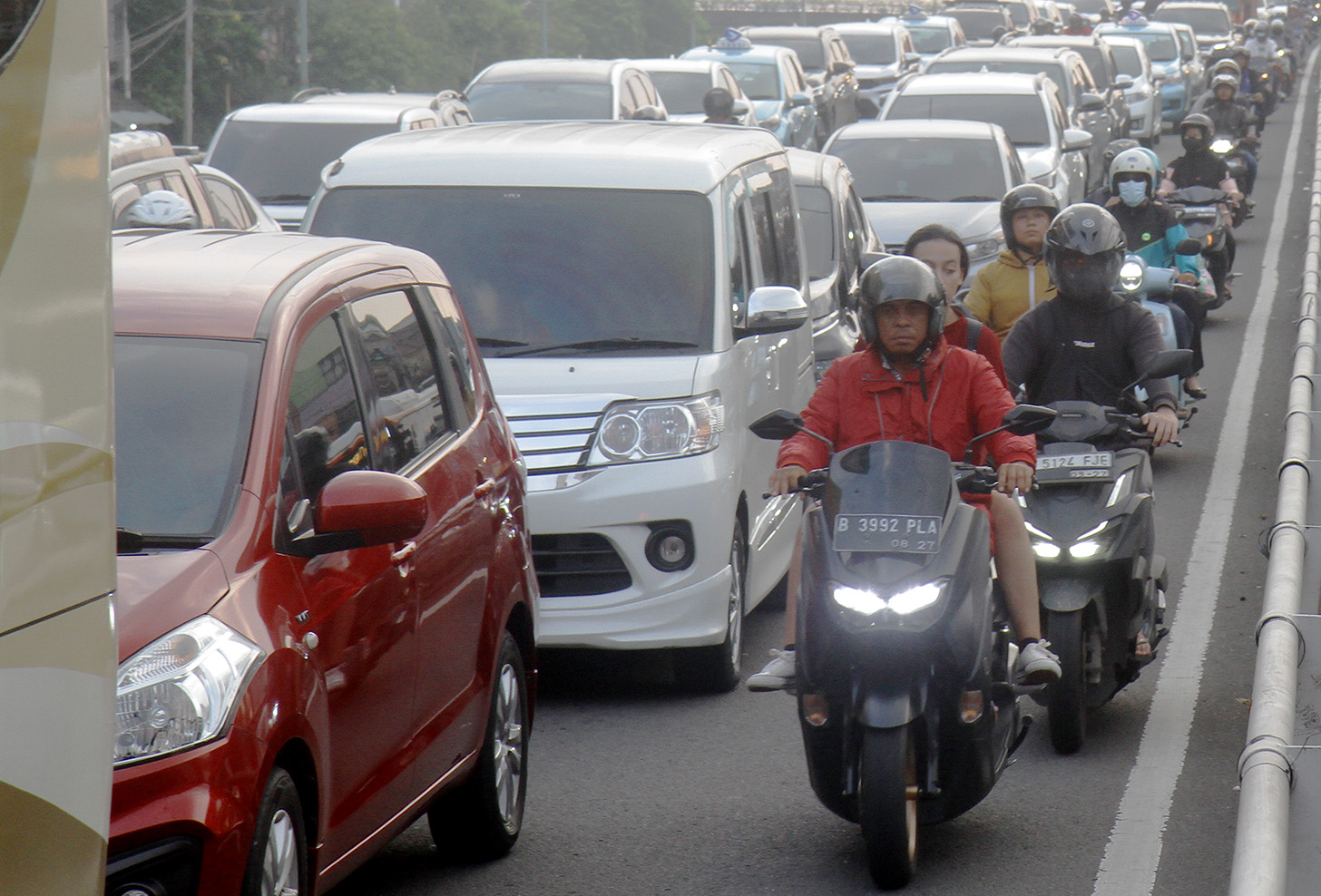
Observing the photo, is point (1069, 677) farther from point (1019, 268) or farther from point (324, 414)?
point (1019, 268)

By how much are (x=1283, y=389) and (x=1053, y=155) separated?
6.26m

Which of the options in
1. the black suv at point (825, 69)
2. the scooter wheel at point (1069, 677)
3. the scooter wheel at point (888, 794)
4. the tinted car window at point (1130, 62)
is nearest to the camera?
the scooter wheel at point (888, 794)

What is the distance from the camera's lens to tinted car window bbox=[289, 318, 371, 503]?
475 cm

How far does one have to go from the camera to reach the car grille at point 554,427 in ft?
24.6

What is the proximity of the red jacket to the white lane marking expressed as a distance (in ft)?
3.80

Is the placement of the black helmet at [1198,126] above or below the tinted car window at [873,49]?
above

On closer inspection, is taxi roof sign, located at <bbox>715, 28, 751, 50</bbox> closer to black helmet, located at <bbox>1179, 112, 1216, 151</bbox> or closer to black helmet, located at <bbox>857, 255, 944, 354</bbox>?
black helmet, located at <bbox>1179, 112, 1216, 151</bbox>

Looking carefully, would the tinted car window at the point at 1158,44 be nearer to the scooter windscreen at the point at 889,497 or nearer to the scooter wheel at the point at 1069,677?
the scooter wheel at the point at 1069,677

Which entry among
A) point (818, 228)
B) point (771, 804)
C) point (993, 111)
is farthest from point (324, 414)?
point (993, 111)

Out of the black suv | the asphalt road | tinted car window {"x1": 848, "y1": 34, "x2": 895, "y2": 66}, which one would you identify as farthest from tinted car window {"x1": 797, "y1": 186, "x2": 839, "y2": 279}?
tinted car window {"x1": 848, "y1": 34, "x2": 895, "y2": 66}

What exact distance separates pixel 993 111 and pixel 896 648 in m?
17.1

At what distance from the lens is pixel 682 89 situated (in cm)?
2647

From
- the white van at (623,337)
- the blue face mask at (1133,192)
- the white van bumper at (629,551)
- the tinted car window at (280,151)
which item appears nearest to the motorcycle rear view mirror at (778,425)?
the white van at (623,337)

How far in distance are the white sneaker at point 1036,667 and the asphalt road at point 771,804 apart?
0.49 meters
